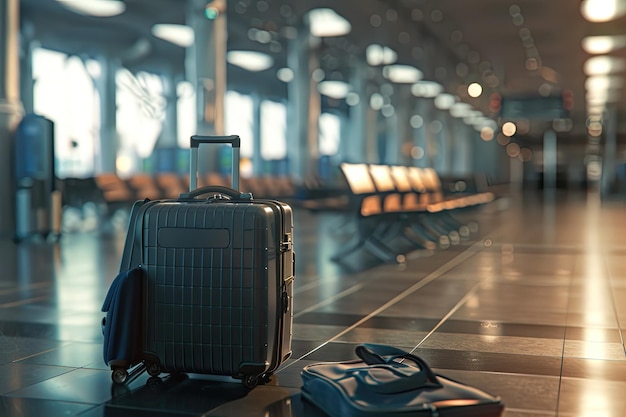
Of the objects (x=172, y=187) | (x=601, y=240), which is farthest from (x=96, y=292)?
(x=172, y=187)

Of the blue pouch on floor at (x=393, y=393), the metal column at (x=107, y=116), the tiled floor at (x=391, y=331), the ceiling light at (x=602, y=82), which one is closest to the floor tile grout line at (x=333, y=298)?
the tiled floor at (x=391, y=331)

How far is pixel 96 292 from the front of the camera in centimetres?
574

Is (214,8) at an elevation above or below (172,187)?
above

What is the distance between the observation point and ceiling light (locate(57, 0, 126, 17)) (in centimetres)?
2298

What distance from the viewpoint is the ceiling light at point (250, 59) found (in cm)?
2992

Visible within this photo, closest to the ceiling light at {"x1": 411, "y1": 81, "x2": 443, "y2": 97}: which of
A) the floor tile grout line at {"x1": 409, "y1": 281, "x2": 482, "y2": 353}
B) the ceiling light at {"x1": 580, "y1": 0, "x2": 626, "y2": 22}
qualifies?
the ceiling light at {"x1": 580, "y1": 0, "x2": 626, "y2": 22}

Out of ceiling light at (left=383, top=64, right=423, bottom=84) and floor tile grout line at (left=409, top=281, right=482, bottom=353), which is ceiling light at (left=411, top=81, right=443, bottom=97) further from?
floor tile grout line at (left=409, top=281, right=482, bottom=353)

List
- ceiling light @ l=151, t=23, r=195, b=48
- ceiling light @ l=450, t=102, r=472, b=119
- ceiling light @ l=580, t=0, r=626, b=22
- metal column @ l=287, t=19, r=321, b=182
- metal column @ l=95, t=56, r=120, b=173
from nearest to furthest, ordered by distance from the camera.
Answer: ceiling light @ l=580, t=0, r=626, b=22, metal column @ l=287, t=19, r=321, b=182, ceiling light @ l=151, t=23, r=195, b=48, metal column @ l=95, t=56, r=120, b=173, ceiling light @ l=450, t=102, r=472, b=119

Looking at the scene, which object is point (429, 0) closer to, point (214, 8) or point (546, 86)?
point (214, 8)

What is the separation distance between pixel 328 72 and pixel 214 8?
15.2m

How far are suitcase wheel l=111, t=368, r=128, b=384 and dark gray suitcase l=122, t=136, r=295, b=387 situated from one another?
0.10 m

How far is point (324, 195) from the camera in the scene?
1431cm

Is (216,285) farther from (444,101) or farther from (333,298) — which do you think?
(444,101)

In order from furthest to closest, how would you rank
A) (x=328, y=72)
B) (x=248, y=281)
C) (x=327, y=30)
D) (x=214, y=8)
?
(x=328, y=72) → (x=327, y=30) → (x=214, y=8) → (x=248, y=281)
